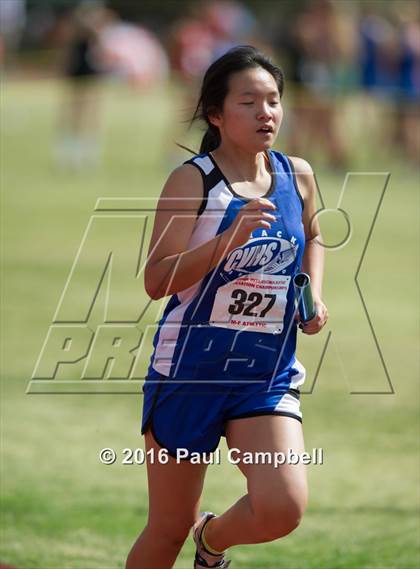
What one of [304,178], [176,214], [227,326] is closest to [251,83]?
[304,178]

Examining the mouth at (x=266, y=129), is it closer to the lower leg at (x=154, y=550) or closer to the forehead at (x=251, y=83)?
the forehead at (x=251, y=83)

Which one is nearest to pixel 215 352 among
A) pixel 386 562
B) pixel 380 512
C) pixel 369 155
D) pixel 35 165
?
pixel 386 562

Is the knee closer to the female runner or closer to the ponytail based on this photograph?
the female runner

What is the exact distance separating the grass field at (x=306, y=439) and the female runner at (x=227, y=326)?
113cm

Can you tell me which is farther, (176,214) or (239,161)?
(239,161)

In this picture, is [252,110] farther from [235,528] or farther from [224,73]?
[235,528]

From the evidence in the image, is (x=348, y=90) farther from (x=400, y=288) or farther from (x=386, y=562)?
(x=386, y=562)

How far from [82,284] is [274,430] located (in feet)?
25.2

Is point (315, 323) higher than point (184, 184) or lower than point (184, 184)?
lower

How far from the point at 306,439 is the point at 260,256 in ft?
9.90

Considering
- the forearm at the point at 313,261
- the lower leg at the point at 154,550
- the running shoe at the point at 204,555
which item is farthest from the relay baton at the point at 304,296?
the lower leg at the point at 154,550

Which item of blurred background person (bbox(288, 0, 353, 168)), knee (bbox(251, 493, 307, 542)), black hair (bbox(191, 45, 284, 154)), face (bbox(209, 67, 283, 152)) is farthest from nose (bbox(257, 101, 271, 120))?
blurred background person (bbox(288, 0, 353, 168))

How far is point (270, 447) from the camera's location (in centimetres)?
430

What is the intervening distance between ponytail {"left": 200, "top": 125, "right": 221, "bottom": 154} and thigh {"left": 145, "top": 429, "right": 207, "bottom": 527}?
1056mm
